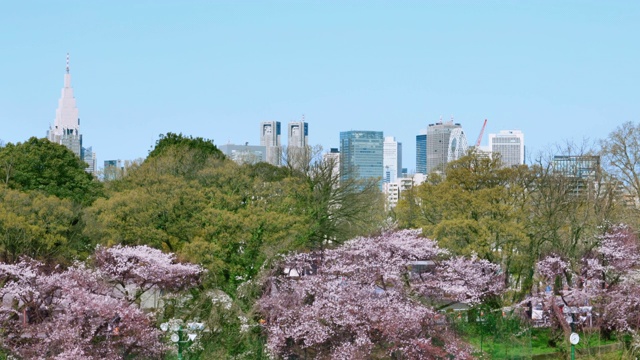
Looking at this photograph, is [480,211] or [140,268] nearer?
[140,268]

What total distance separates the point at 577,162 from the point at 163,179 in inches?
710

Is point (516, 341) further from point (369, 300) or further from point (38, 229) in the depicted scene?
point (38, 229)

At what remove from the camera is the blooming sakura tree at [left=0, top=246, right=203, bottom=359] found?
1015 inches

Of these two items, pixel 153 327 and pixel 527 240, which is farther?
pixel 527 240

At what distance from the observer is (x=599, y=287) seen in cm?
3294

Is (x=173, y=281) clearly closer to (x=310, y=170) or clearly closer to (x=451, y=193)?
(x=451, y=193)

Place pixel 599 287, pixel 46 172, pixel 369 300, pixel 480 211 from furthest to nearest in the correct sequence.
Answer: pixel 46 172
pixel 480 211
pixel 599 287
pixel 369 300

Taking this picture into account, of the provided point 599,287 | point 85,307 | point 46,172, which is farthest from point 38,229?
point 599,287

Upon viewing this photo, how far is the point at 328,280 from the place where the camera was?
29.7m

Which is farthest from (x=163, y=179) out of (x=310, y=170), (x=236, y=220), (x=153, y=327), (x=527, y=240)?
(x=310, y=170)

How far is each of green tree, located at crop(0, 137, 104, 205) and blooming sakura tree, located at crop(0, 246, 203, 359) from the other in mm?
10472

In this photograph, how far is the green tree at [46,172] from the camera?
129 ft

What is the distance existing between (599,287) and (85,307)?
1698cm

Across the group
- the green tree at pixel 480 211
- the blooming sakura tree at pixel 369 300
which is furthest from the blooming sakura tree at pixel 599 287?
the blooming sakura tree at pixel 369 300
